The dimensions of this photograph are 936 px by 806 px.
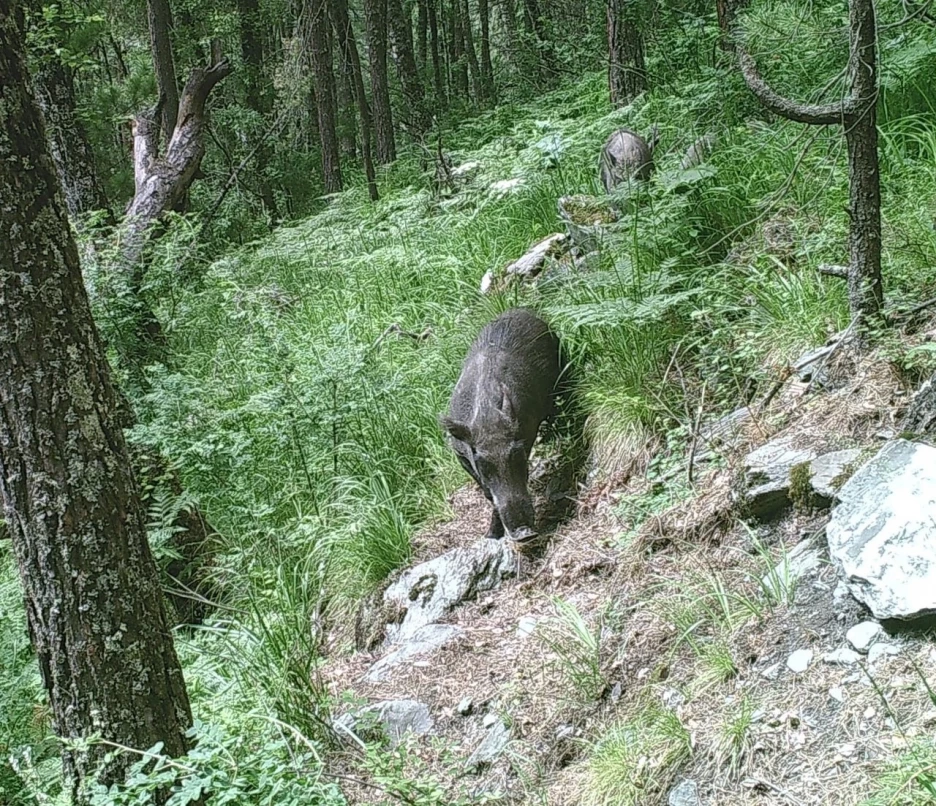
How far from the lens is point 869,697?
2580 millimetres

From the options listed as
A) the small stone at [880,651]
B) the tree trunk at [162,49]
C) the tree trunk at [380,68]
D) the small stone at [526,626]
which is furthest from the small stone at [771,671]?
the tree trunk at [380,68]

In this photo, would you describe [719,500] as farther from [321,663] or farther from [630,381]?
[321,663]

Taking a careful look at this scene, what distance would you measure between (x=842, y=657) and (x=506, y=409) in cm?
250

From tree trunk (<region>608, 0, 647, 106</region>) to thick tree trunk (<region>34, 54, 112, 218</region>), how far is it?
5172 millimetres

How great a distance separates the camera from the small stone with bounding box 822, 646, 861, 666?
9.00 ft

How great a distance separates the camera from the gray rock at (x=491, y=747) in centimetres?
340

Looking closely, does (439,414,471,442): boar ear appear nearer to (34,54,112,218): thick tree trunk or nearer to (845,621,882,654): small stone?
(845,621,882,654): small stone

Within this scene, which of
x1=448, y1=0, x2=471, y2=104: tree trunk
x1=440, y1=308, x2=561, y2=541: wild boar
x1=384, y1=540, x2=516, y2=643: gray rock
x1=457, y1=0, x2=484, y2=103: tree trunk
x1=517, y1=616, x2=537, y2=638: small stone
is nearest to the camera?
x1=517, y1=616, x2=537, y2=638: small stone

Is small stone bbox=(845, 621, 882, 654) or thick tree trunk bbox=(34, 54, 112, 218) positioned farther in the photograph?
thick tree trunk bbox=(34, 54, 112, 218)

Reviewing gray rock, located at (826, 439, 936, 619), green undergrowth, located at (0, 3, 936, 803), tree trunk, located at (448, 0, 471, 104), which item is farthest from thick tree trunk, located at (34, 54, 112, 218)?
tree trunk, located at (448, 0, 471, 104)

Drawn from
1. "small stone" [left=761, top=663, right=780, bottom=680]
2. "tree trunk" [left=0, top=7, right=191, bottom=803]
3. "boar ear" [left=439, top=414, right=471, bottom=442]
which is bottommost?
"small stone" [left=761, top=663, right=780, bottom=680]

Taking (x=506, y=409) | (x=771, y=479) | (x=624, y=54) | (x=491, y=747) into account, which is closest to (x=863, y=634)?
(x=771, y=479)

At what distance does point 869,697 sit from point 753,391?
7.21ft

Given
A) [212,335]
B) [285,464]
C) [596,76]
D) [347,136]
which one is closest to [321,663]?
[285,464]
